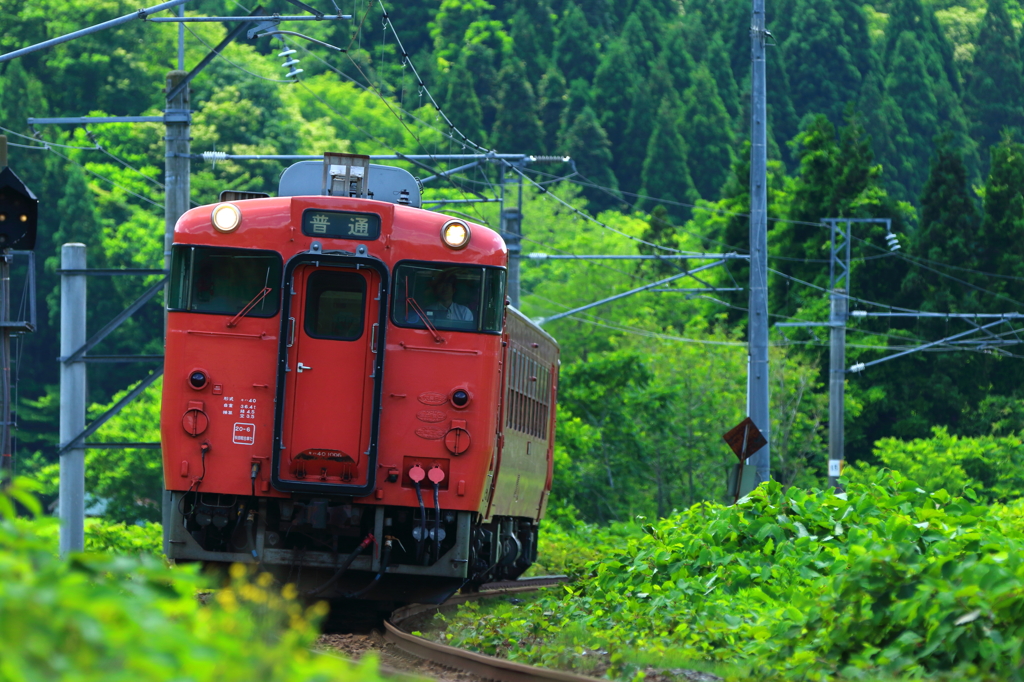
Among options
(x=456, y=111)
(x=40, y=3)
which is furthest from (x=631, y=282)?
Result: (x=40, y=3)

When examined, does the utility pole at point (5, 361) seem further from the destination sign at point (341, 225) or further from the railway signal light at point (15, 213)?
the destination sign at point (341, 225)

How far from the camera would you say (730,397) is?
3969cm

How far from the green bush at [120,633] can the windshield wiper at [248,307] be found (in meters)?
7.38

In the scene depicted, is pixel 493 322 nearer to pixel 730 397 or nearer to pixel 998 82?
pixel 730 397

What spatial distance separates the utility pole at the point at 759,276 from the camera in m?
19.5

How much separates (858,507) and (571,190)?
246ft

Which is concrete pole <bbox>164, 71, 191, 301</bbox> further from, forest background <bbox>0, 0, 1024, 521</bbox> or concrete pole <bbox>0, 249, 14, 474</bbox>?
concrete pole <bbox>0, 249, 14, 474</bbox>

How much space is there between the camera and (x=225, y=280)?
11875mm

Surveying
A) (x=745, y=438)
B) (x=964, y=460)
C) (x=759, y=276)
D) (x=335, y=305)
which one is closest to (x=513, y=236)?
(x=759, y=276)

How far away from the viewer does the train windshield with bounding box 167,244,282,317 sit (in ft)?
38.8

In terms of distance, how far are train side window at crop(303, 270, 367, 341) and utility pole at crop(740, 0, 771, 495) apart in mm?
8258

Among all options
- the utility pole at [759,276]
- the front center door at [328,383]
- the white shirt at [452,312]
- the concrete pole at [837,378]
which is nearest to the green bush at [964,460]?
the concrete pole at [837,378]

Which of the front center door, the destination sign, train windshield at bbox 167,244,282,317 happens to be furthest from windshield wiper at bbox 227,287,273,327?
the destination sign

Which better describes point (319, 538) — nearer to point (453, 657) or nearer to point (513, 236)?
point (453, 657)
